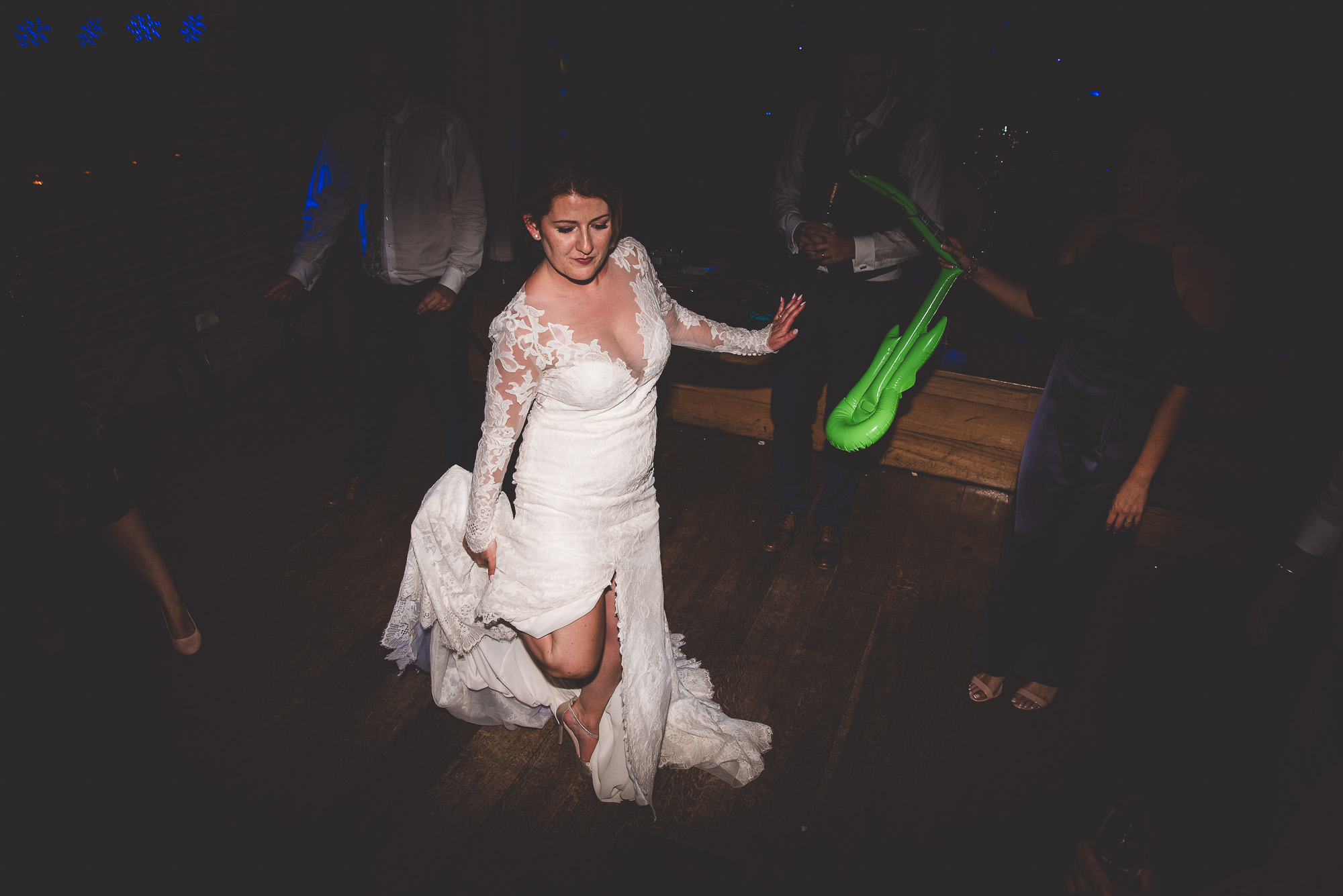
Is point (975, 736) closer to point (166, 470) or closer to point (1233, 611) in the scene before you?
point (1233, 611)

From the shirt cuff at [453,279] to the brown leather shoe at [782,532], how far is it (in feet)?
5.85

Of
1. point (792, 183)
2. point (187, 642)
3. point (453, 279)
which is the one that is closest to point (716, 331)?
point (792, 183)

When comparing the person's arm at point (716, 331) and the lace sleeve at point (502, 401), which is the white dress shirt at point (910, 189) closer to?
the person's arm at point (716, 331)

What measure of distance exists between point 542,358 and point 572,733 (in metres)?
1.19

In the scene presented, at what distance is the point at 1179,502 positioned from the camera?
11.0ft

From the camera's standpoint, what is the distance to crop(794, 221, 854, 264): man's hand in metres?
2.61

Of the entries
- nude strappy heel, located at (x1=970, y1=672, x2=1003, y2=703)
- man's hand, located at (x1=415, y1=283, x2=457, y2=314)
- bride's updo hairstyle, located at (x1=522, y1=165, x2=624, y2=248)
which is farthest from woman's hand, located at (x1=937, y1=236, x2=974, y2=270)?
man's hand, located at (x1=415, y1=283, x2=457, y2=314)

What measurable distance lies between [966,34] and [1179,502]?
328 cm

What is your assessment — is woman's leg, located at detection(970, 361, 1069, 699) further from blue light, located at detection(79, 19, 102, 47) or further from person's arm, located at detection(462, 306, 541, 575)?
blue light, located at detection(79, 19, 102, 47)

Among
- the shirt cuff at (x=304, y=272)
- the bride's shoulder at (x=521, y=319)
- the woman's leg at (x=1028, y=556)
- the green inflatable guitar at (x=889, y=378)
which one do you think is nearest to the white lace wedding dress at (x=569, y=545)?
the bride's shoulder at (x=521, y=319)

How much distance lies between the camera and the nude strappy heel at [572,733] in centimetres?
→ 218

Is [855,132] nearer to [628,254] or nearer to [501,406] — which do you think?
[628,254]

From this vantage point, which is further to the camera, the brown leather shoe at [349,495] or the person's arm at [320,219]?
the brown leather shoe at [349,495]

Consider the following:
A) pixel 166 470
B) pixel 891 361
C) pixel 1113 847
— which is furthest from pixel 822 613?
pixel 166 470
